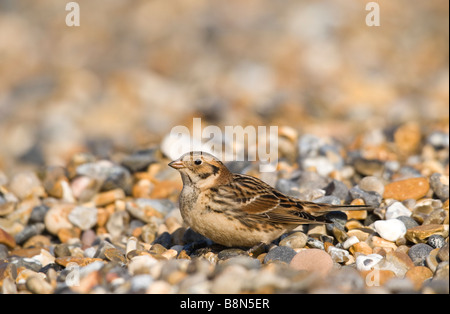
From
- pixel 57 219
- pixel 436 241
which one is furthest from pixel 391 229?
pixel 57 219

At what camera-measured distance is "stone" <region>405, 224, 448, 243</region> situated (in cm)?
627

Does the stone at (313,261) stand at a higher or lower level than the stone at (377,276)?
higher

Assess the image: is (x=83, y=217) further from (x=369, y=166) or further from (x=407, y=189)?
(x=407, y=189)

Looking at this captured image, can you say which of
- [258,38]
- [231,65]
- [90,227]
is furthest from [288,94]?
[90,227]

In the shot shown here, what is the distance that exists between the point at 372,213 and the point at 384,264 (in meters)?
1.37

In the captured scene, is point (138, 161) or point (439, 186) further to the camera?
point (138, 161)

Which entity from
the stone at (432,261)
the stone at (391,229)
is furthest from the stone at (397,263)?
the stone at (391,229)

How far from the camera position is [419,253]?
6004 millimetres

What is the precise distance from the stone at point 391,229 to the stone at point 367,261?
63cm

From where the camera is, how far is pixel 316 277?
16.2 feet

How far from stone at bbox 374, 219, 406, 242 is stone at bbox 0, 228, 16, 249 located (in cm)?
371

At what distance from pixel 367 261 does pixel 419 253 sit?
1.81 feet

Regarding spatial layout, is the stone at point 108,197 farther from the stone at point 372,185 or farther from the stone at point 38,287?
the stone at point 38,287

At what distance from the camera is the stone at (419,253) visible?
5918 mm
